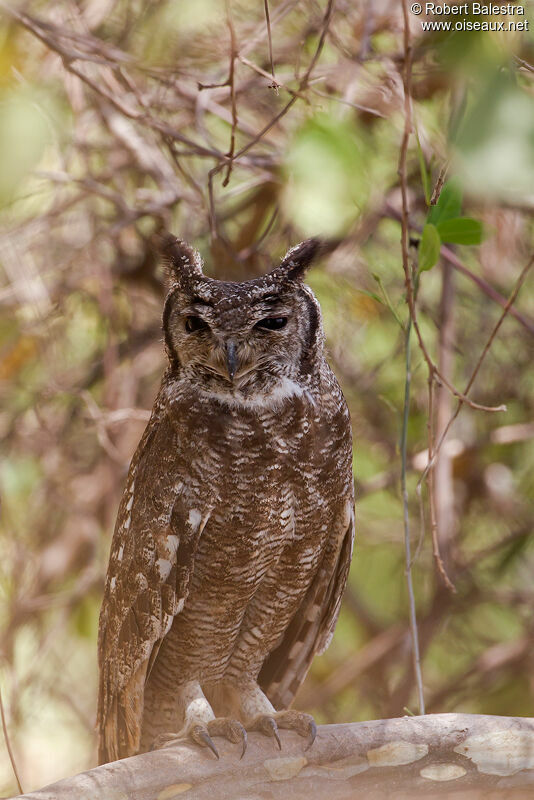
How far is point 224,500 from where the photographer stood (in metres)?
2.01

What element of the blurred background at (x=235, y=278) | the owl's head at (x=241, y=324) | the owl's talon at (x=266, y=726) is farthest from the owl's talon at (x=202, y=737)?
the blurred background at (x=235, y=278)

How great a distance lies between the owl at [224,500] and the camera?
1986mm

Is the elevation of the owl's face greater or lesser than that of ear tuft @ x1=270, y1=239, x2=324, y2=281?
lesser

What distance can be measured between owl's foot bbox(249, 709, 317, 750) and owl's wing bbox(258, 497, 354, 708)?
27cm

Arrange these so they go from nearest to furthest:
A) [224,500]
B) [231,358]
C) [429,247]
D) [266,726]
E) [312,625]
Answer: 1. [429,247]
2. [231,358]
3. [224,500]
4. [266,726]
5. [312,625]

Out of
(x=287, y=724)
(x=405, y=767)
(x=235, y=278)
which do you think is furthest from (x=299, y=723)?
(x=235, y=278)

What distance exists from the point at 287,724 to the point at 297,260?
3.45ft

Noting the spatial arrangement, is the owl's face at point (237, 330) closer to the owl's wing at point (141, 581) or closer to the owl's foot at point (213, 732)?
the owl's wing at point (141, 581)

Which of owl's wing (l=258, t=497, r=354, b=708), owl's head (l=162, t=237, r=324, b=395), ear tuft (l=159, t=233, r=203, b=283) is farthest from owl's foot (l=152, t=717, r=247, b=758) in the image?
ear tuft (l=159, t=233, r=203, b=283)

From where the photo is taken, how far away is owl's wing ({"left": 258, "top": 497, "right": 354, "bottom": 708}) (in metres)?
2.25

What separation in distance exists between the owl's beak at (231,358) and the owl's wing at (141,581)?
0.26 m

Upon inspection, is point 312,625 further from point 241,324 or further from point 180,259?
point 180,259

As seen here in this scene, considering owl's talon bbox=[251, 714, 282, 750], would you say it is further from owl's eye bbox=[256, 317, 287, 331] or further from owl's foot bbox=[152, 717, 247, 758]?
owl's eye bbox=[256, 317, 287, 331]

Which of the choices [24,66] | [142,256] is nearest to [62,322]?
[142,256]
